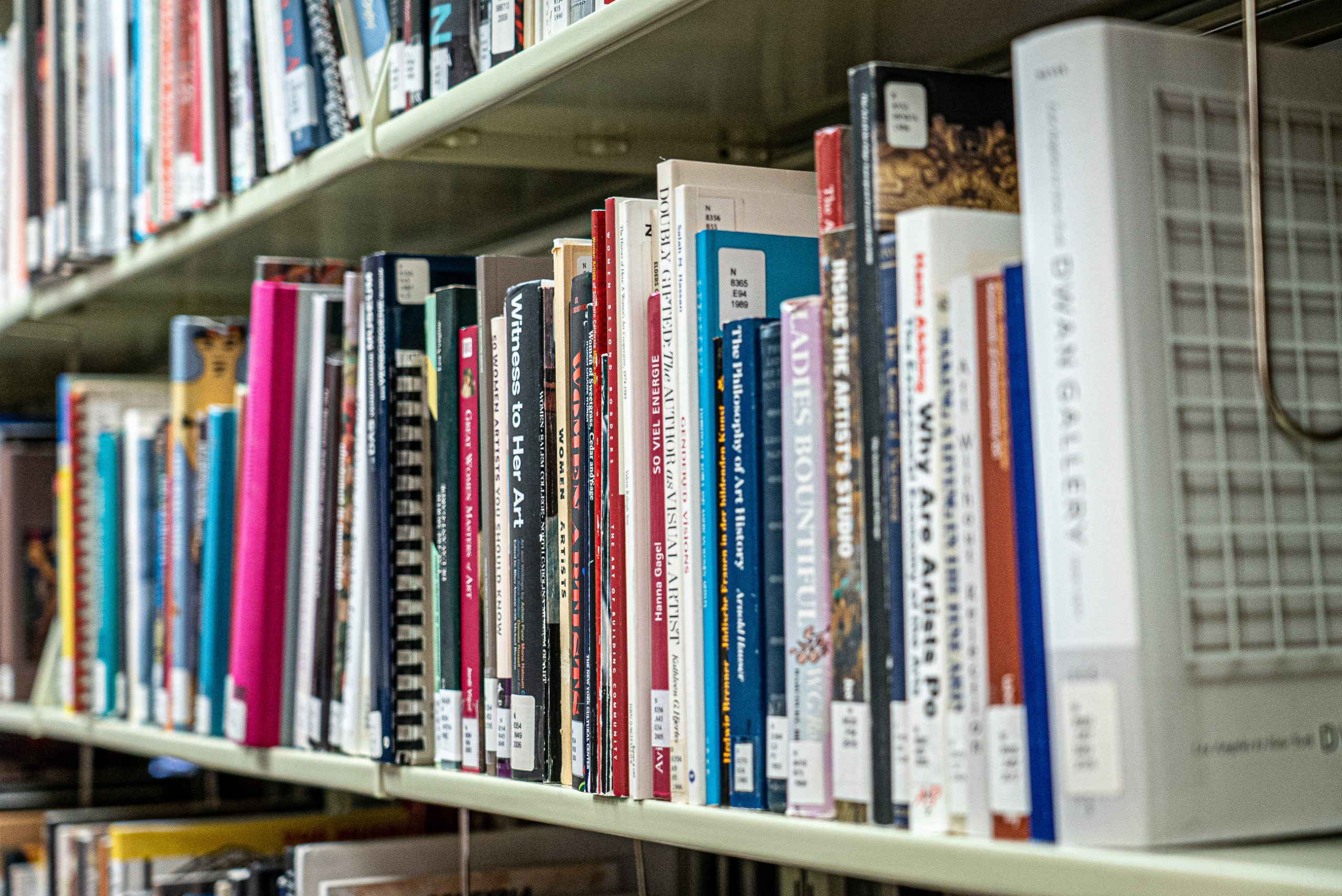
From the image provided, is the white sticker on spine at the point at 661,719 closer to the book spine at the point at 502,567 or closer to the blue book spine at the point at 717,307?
the blue book spine at the point at 717,307

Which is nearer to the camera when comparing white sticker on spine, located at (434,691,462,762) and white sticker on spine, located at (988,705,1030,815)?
white sticker on spine, located at (988,705,1030,815)

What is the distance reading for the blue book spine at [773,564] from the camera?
70 centimetres

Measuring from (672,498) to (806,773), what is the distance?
0.17m

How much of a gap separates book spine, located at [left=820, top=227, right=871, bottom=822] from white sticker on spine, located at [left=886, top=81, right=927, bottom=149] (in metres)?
0.05

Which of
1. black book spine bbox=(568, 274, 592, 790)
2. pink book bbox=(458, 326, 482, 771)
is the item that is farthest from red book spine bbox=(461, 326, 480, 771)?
black book spine bbox=(568, 274, 592, 790)

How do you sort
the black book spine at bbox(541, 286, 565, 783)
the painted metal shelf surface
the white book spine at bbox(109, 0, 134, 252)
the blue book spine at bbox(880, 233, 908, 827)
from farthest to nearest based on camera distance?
the white book spine at bbox(109, 0, 134, 252) < the black book spine at bbox(541, 286, 565, 783) < the blue book spine at bbox(880, 233, 908, 827) < the painted metal shelf surface

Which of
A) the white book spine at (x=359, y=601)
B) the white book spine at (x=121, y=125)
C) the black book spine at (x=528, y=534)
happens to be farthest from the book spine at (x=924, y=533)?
the white book spine at (x=121, y=125)

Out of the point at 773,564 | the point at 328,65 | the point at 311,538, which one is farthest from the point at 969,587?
the point at 328,65

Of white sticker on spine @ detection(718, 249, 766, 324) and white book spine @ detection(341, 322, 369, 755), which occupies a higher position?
white sticker on spine @ detection(718, 249, 766, 324)

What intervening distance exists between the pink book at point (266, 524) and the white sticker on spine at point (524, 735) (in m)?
0.37

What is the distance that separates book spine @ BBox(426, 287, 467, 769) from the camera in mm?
956

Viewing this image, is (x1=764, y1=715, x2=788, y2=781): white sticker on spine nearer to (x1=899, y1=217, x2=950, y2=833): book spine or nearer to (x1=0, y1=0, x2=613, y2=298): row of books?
(x1=899, y1=217, x2=950, y2=833): book spine

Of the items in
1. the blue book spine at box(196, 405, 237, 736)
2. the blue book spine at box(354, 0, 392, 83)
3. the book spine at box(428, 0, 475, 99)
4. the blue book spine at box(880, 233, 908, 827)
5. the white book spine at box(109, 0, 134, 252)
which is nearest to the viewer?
the blue book spine at box(880, 233, 908, 827)

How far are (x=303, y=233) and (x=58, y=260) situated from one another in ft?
1.34
